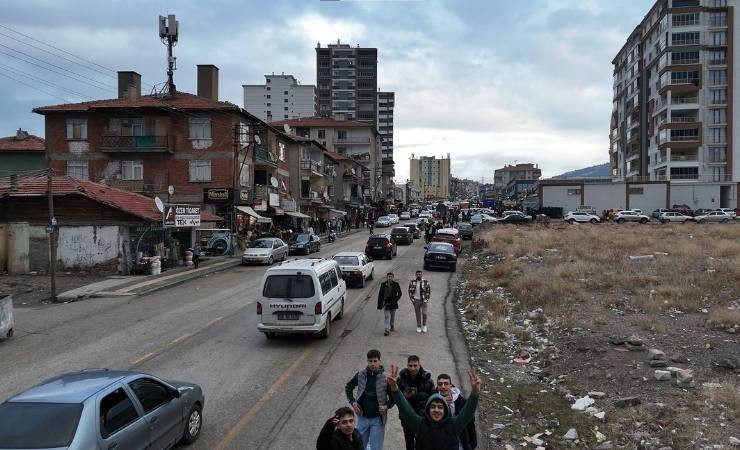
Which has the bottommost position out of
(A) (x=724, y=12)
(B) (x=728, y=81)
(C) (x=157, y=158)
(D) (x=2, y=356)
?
(D) (x=2, y=356)

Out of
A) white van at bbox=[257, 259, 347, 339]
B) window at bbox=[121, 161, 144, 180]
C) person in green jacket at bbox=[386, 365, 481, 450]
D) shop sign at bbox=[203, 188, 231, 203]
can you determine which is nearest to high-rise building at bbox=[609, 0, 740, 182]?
shop sign at bbox=[203, 188, 231, 203]

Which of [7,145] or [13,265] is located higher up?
[7,145]

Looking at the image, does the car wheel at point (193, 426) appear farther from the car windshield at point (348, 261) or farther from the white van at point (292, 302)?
the car windshield at point (348, 261)

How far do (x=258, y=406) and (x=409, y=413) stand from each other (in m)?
4.32

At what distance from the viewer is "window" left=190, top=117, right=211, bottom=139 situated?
4472 centimetres

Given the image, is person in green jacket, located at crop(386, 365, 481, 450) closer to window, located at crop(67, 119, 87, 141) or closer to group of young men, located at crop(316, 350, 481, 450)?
group of young men, located at crop(316, 350, 481, 450)

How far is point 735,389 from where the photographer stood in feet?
28.9

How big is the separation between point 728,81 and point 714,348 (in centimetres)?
8674

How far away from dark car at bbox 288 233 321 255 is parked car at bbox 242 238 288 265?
2.45 metres

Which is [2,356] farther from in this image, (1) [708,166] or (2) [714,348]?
(1) [708,166]

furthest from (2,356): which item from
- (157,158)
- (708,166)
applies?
(708,166)

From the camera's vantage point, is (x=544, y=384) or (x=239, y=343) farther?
(x=239, y=343)

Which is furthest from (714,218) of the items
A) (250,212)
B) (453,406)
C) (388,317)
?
(453,406)

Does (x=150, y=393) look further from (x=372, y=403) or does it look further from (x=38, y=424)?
(x=372, y=403)
